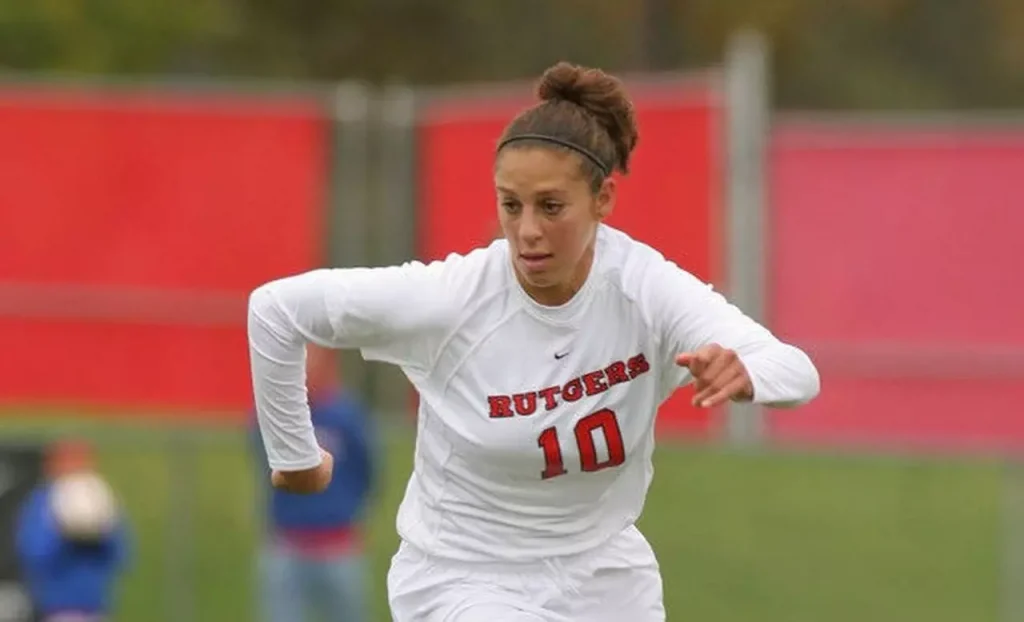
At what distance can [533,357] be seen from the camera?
5660mm

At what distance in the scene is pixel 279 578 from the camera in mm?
12164

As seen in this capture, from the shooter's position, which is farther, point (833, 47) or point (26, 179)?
point (833, 47)

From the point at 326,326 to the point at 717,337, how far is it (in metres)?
0.89

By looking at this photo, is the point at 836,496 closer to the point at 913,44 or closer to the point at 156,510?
the point at 156,510

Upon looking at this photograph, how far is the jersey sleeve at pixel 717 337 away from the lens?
5281 millimetres

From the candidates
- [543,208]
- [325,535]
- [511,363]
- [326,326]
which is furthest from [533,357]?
[325,535]

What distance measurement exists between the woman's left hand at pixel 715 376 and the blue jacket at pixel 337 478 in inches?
275

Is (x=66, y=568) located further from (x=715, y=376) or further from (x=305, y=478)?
(x=715, y=376)

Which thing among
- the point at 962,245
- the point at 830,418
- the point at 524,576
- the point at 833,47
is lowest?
the point at 524,576

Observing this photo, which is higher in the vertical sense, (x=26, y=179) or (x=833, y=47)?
(x=833, y=47)

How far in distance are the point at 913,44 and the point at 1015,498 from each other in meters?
18.6

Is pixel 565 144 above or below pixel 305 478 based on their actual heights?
above

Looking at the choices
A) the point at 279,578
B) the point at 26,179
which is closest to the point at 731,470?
the point at 279,578

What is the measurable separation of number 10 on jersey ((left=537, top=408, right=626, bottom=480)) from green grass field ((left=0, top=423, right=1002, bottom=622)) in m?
7.57
